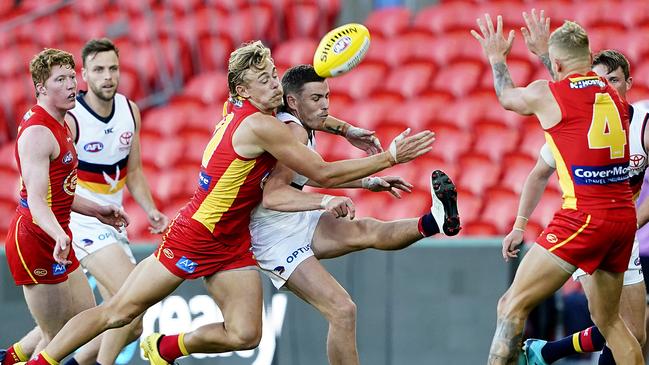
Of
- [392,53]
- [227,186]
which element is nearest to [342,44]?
[227,186]

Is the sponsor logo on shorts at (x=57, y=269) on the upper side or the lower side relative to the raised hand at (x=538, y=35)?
lower

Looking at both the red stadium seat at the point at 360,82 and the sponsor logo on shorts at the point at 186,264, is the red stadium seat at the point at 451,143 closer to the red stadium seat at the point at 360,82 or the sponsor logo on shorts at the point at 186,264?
the red stadium seat at the point at 360,82

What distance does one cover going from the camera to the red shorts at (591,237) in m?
6.87

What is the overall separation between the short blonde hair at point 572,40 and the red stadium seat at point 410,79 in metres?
5.75

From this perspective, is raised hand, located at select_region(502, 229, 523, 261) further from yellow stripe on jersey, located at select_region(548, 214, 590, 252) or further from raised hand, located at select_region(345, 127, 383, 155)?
raised hand, located at select_region(345, 127, 383, 155)

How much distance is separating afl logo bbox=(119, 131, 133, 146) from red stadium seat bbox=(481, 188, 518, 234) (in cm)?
358

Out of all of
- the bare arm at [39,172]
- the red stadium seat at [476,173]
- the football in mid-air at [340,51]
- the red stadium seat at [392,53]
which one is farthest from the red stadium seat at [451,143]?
the bare arm at [39,172]

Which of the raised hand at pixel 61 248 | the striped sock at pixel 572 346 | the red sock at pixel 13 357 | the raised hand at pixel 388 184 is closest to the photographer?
the raised hand at pixel 61 248

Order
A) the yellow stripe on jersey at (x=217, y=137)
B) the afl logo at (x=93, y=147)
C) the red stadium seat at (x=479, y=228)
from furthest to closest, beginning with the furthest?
the red stadium seat at (x=479, y=228)
the afl logo at (x=93, y=147)
the yellow stripe on jersey at (x=217, y=137)

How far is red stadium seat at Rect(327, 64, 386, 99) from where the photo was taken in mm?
12969

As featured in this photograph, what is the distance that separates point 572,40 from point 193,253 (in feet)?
8.52

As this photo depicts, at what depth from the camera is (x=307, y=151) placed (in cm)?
722

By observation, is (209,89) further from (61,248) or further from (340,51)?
(61,248)

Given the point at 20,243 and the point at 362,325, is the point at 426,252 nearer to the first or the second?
the point at 362,325
